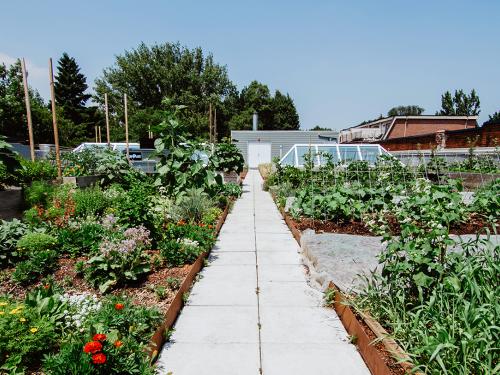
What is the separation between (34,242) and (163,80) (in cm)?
3408

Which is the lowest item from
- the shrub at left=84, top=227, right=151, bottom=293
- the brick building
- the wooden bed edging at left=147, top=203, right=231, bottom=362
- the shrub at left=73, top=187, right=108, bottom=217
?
the wooden bed edging at left=147, top=203, right=231, bottom=362

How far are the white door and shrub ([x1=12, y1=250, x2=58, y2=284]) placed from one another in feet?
72.4

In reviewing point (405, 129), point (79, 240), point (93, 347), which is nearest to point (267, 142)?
point (405, 129)

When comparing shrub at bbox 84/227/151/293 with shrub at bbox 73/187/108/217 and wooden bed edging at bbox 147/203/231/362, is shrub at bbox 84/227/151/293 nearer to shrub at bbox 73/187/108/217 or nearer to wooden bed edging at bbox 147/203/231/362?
wooden bed edging at bbox 147/203/231/362

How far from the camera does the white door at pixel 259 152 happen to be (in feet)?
84.1

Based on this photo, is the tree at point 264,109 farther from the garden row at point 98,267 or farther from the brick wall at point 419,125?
the garden row at point 98,267

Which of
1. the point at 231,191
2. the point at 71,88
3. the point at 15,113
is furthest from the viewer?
the point at 71,88

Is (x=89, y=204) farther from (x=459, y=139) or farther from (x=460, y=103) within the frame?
(x=460, y=103)

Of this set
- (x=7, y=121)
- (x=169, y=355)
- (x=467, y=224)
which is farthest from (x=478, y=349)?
(x=7, y=121)

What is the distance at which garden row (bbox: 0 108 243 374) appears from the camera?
7.23 ft

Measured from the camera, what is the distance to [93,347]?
6.21 ft

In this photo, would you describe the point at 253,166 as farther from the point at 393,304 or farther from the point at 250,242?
the point at 393,304

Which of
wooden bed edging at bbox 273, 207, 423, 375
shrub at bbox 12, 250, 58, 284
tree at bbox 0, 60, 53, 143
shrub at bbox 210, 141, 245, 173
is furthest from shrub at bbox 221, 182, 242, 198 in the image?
tree at bbox 0, 60, 53, 143

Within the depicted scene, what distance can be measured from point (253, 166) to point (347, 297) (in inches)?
901
